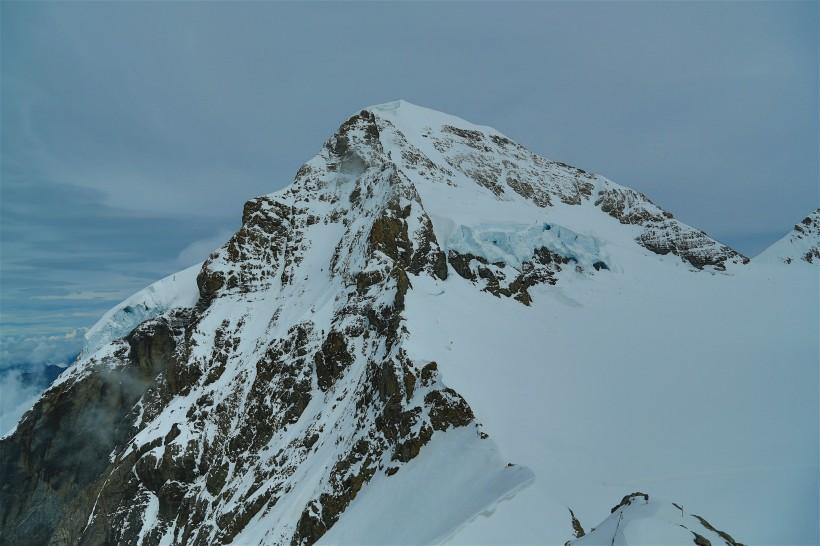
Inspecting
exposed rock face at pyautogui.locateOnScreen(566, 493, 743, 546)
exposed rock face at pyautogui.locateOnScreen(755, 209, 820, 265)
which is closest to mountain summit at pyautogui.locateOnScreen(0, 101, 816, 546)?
exposed rock face at pyautogui.locateOnScreen(566, 493, 743, 546)

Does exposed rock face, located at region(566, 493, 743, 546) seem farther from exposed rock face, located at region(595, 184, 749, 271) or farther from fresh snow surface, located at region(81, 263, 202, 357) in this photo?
exposed rock face, located at region(595, 184, 749, 271)

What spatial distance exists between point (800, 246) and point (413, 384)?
6773 centimetres

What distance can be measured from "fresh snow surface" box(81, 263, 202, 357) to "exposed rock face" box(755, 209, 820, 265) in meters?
79.9

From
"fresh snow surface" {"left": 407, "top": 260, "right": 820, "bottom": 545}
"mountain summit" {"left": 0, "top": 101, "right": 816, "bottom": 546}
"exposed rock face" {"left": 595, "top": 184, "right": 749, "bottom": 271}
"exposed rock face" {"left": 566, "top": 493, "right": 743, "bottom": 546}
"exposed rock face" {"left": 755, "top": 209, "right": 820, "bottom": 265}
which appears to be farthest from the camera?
"exposed rock face" {"left": 755, "top": 209, "right": 820, "bottom": 265}

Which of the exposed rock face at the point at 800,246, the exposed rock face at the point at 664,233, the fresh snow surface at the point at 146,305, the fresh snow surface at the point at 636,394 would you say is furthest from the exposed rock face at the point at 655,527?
the exposed rock face at the point at 800,246

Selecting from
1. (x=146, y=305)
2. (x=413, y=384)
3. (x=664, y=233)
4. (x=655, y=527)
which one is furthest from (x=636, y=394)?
(x=146, y=305)

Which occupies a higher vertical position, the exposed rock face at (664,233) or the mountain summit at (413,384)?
the exposed rock face at (664,233)

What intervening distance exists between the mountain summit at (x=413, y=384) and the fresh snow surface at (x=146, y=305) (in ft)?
0.97

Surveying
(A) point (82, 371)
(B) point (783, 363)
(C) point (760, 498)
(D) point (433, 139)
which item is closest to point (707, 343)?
(B) point (783, 363)

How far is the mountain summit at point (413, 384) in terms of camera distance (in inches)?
835

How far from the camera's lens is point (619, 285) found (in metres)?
47.0

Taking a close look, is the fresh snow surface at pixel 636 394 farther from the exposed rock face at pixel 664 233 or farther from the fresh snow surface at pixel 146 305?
the fresh snow surface at pixel 146 305

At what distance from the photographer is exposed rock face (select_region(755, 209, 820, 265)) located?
59.9 metres

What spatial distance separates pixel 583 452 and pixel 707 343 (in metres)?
20.7
